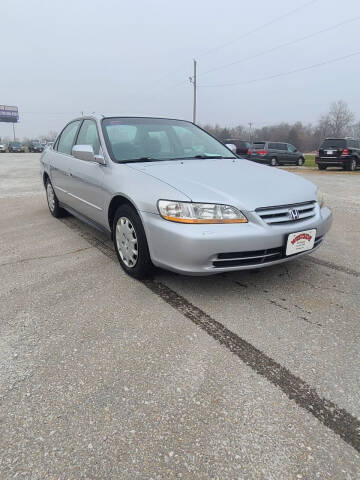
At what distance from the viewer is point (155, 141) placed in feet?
11.9

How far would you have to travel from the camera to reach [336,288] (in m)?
2.92

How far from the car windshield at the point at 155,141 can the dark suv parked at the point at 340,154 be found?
46.5ft

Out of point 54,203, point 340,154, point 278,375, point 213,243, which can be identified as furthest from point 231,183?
point 340,154

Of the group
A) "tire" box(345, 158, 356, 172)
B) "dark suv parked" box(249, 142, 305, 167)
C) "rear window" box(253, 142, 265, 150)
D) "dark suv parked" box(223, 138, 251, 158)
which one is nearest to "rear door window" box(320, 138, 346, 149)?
"tire" box(345, 158, 356, 172)

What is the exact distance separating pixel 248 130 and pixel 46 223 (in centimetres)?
7879

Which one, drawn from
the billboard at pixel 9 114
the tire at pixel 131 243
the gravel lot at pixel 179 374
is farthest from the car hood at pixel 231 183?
the billboard at pixel 9 114

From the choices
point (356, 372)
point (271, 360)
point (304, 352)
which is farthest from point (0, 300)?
point (356, 372)

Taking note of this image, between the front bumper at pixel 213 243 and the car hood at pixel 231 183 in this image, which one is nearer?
the front bumper at pixel 213 243

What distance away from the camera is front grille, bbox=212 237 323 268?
97.1 inches

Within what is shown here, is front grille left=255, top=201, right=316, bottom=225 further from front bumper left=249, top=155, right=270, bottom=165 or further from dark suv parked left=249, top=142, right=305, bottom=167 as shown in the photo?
front bumper left=249, top=155, right=270, bottom=165

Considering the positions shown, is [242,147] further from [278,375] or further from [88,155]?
[278,375]

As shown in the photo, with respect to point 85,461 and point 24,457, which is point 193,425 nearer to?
point 85,461

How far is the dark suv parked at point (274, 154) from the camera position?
65.8ft

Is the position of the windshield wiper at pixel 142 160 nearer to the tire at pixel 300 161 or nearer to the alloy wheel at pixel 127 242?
the alloy wheel at pixel 127 242
